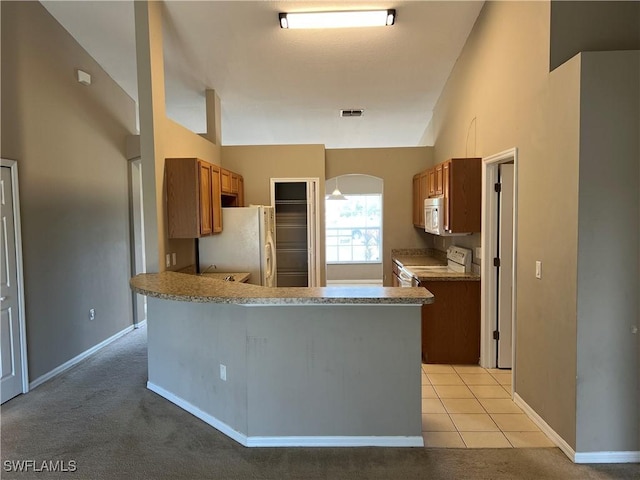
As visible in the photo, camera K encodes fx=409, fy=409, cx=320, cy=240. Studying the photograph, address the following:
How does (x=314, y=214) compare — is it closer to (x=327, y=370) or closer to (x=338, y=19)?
(x=338, y=19)

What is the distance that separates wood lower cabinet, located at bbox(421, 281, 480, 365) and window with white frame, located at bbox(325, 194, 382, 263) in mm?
4989

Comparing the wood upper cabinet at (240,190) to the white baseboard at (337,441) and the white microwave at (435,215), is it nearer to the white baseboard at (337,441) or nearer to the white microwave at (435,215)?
the white microwave at (435,215)

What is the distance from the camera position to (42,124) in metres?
3.76

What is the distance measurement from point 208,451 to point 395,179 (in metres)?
4.73

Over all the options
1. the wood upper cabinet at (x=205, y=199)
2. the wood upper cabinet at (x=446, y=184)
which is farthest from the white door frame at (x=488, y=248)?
the wood upper cabinet at (x=205, y=199)

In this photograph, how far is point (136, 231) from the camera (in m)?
5.65

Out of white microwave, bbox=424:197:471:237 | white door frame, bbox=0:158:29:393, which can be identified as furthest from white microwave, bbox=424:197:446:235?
white door frame, bbox=0:158:29:393

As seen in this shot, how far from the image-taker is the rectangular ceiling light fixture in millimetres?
3869

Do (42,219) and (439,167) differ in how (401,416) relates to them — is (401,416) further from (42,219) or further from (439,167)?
(42,219)

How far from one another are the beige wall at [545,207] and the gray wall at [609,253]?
0.6 inches

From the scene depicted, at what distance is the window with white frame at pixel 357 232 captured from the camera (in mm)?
9141

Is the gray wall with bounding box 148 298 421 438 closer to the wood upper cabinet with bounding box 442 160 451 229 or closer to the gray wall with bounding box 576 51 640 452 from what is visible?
the gray wall with bounding box 576 51 640 452

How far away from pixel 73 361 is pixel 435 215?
4.16 m

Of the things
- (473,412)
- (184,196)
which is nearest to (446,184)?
(473,412)
